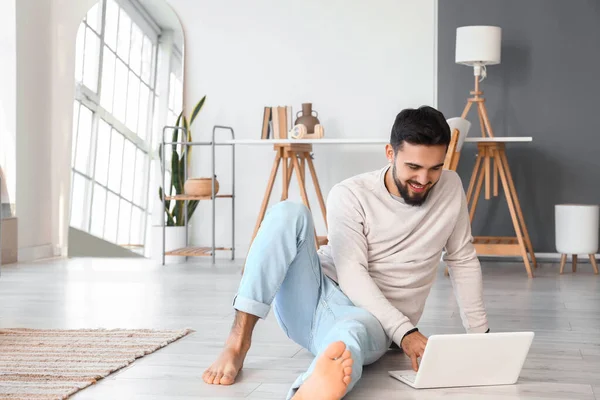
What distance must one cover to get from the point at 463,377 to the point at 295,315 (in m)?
0.51

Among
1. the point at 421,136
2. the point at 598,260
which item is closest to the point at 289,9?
the point at 598,260

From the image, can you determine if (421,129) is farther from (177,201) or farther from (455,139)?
(177,201)

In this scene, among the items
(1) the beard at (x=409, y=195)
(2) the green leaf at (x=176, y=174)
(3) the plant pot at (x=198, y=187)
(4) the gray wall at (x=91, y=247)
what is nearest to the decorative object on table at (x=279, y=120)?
(3) the plant pot at (x=198, y=187)

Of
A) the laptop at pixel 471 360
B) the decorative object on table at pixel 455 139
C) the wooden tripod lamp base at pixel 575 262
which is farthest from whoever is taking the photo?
the wooden tripod lamp base at pixel 575 262

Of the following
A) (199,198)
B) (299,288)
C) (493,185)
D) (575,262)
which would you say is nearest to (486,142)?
(493,185)

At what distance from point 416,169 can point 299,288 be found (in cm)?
47

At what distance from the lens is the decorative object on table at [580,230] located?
5102 millimetres

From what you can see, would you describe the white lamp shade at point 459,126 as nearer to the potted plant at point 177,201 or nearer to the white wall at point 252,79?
the white wall at point 252,79

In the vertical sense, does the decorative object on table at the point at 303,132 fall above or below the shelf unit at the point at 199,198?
above

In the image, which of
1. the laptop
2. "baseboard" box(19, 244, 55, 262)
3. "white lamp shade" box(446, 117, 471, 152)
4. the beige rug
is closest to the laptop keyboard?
the laptop

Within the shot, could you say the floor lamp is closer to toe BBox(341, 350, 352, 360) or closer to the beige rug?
the beige rug

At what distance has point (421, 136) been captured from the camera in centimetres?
223

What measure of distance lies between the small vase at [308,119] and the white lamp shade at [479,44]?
3.35 ft

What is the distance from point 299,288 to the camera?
92.4 inches
